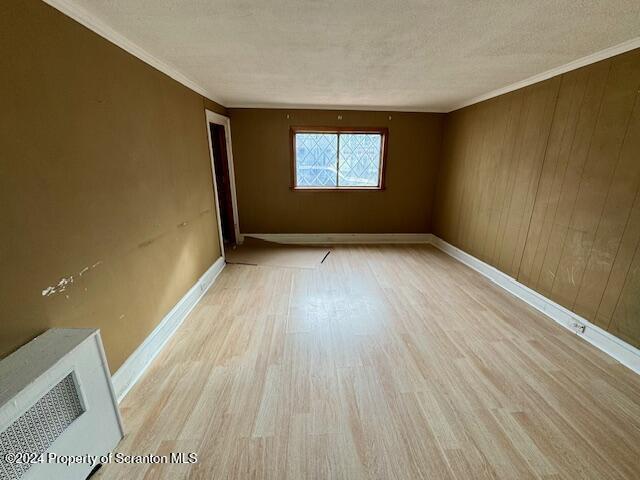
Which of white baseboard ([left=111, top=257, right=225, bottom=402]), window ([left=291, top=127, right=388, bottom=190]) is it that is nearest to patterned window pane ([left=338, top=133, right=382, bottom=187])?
window ([left=291, top=127, right=388, bottom=190])

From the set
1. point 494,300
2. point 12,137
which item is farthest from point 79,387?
point 494,300

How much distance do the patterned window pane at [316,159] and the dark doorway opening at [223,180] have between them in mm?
1167

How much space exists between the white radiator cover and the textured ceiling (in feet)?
5.56

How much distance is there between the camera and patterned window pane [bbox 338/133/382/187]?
4570 millimetres

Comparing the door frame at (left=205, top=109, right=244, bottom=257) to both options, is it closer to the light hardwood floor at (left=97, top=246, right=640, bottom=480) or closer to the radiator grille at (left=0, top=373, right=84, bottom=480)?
the light hardwood floor at (left=97, top=246, right=640, bottom=480)

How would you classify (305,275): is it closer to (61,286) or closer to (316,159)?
(316,159)

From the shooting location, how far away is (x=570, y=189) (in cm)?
240

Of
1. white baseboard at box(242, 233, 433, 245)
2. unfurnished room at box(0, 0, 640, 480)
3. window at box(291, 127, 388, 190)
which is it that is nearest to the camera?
unfurnished room at box(0, 0, 640, 480)

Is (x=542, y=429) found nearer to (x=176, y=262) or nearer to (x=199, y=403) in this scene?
(x=199, y=403)

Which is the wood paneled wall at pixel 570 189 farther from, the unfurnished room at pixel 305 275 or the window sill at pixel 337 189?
the window sill at pixel 337 189

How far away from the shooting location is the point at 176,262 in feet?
8.31

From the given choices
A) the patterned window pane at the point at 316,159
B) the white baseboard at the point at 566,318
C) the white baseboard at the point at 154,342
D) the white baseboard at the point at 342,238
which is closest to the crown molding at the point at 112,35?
the white baseboard at the point at 154,342

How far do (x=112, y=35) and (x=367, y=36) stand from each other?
1600mm

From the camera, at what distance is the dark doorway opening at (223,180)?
13.9 feet
